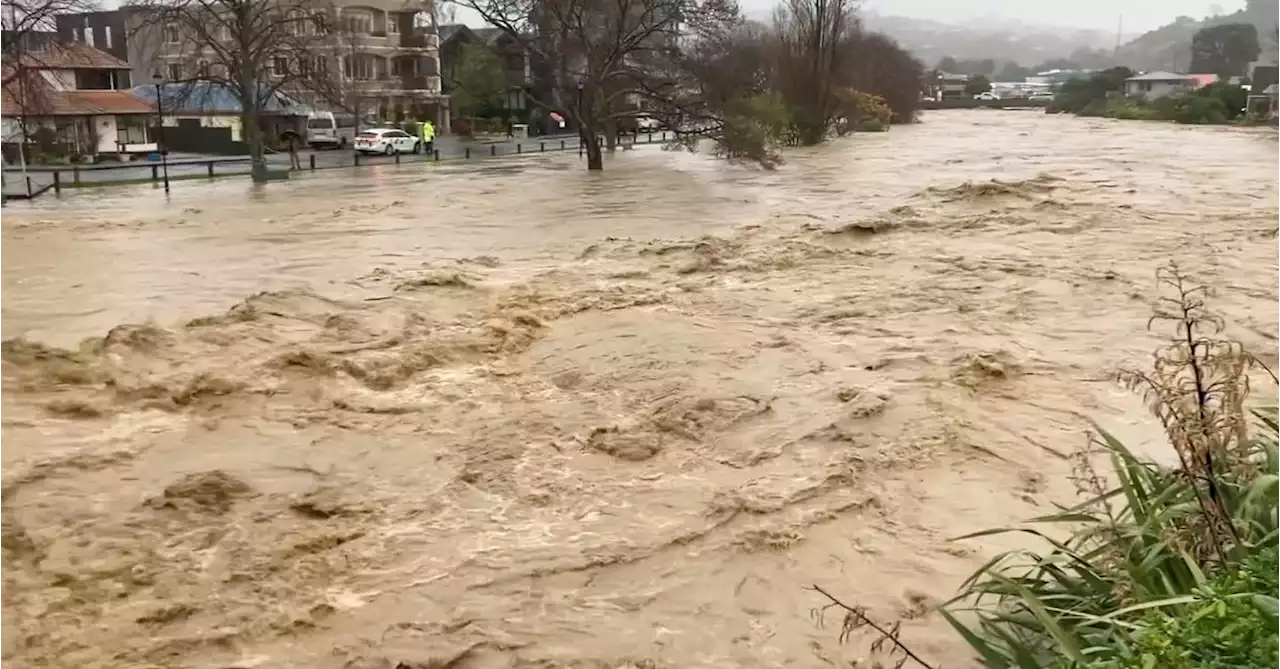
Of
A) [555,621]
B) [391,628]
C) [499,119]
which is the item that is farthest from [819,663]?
[499,119]

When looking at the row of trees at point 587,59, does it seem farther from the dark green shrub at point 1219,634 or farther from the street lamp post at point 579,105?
the dark green shrub at point 1219,634

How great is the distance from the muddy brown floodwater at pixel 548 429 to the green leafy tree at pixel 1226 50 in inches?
4421

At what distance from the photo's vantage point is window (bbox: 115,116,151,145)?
150 feet

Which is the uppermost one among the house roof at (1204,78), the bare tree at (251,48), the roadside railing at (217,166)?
the house roof at (1204,78)

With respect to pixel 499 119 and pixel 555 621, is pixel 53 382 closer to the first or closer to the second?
pixel 555 621

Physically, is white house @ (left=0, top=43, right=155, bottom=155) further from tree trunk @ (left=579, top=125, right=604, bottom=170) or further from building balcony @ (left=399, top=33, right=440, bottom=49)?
building balcony @ (left=399, top=33, right=440, bottom=49)

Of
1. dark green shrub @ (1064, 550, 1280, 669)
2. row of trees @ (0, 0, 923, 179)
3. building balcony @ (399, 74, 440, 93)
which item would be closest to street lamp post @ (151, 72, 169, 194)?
row of trees @ (0, 0, 923, 179)

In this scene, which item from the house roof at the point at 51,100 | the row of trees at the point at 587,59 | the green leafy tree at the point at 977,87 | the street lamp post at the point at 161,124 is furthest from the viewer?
the green leafy tree at the point at 977,87

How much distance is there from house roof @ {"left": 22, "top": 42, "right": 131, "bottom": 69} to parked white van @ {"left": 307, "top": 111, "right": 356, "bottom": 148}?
25.7 ft

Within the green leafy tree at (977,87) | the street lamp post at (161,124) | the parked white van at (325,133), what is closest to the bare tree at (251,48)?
the street lamp post at (161,124)

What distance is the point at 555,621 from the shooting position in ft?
18.9

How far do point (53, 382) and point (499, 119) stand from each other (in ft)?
175

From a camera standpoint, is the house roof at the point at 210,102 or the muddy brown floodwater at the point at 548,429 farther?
the house roof at the point at 210,102

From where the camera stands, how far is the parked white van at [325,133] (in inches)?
1935
